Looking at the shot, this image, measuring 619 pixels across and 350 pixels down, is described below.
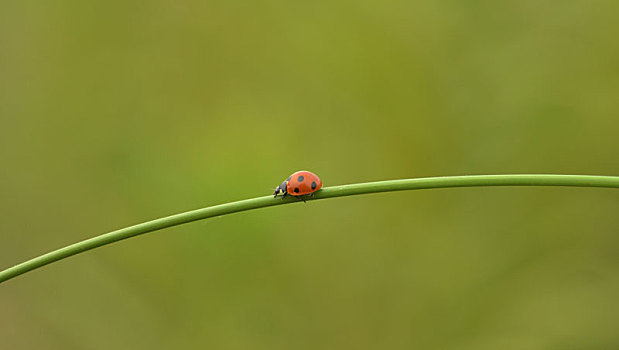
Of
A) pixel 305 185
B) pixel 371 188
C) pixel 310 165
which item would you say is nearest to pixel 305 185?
pixel 305 185

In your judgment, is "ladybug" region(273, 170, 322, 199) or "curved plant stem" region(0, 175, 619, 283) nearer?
"curved plant stem" region(0, 175, 619, 283)

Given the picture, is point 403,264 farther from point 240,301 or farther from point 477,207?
point 240,301

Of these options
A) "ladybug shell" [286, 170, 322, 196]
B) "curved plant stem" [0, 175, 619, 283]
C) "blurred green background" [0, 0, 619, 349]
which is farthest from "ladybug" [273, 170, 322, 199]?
"blurred green background" [0, 0, 619, 349]

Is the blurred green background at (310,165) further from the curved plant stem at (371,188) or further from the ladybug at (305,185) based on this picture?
the curved plant stem at (371,188)

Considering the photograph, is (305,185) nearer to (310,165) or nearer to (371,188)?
(371,188)

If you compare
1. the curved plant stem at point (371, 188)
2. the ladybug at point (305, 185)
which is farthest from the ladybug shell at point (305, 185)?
the curved plant stem at point (371, 188)

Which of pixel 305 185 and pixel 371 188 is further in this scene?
pixel 305 185

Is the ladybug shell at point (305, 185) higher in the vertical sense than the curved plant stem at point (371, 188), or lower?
higher

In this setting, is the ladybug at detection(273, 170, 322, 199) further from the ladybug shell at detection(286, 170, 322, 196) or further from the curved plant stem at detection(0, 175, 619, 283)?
the curved plant stem at detection(0, 175, 619, 283)
